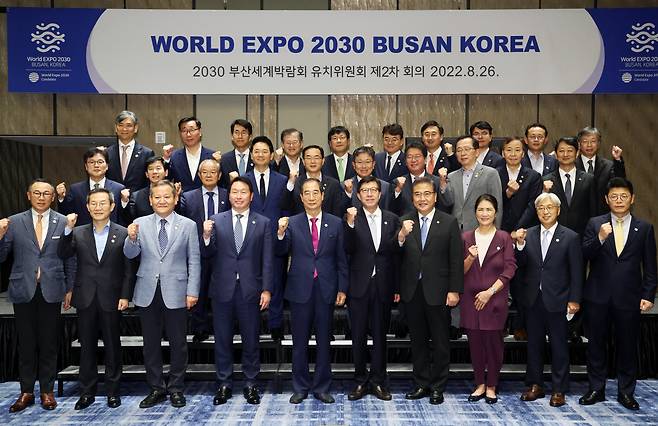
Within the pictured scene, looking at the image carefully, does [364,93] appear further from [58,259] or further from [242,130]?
[58,259]

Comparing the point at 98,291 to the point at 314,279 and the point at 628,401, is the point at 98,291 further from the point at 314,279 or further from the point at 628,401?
the point at 628,401

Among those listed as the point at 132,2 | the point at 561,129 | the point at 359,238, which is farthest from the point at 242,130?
the point at 561,129

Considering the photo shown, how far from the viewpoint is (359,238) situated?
13.6 feet

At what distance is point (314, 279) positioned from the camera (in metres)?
4.14

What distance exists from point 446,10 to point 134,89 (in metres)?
3.88

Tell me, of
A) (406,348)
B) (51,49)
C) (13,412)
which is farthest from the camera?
(51,49)

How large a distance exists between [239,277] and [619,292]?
2.66 meters

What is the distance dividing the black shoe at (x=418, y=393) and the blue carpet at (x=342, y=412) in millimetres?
54

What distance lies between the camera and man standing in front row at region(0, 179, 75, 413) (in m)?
3.98

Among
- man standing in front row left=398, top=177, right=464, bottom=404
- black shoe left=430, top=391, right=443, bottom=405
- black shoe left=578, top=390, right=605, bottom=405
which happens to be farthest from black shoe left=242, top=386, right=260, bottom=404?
black shoe left=578, top=390, right=605, bottom=405

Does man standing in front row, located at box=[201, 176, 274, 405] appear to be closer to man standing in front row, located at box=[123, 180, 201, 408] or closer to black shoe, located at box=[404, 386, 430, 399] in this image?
man standing in front row, located at box=[123, 180, 201, 408]

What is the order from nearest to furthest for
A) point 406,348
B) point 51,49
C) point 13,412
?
point 13,412
point 406,348
point 51,49

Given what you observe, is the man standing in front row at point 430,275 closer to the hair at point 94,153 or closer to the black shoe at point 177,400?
the black shoe at point 177,400

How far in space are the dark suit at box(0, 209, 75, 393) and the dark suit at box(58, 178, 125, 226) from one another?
17.0 inches
